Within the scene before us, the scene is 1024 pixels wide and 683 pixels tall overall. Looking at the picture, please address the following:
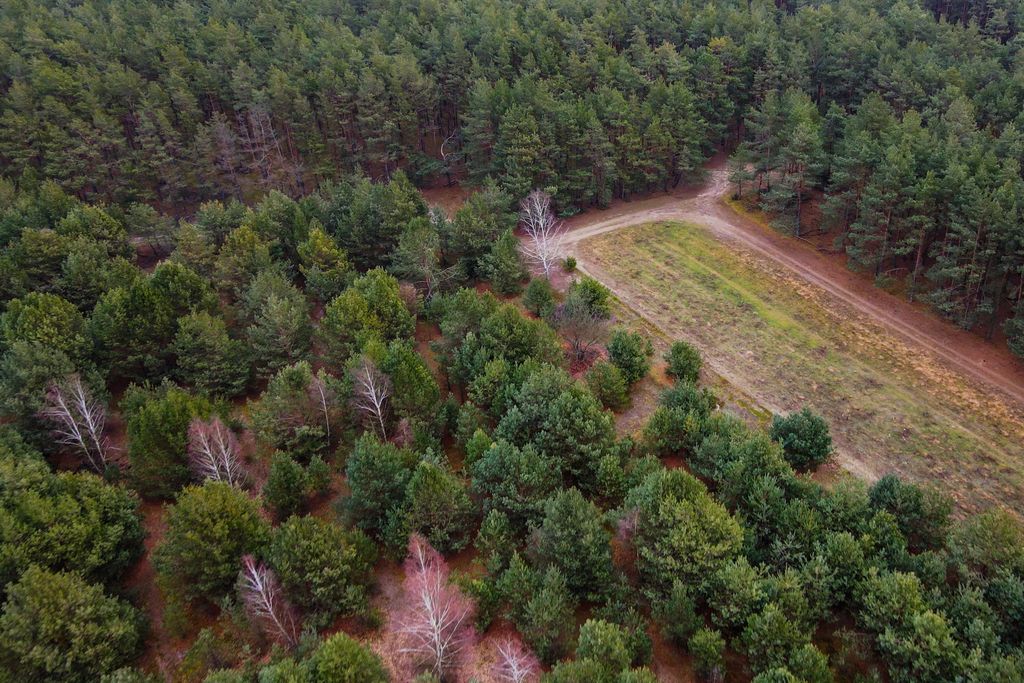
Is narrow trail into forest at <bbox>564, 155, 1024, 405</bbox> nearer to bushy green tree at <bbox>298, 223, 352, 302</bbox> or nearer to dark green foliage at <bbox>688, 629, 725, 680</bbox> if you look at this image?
bushy green tree at <bbox>298, 223, 352, 302</bbox>

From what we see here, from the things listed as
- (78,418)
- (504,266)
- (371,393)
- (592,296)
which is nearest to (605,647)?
(371,393)

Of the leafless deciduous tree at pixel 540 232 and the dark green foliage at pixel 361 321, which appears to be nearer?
the dark green foliage at pixel 361 321

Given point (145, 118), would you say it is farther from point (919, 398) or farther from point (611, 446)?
point (919, 398)

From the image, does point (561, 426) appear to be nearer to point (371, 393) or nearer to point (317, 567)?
point (371, 393)

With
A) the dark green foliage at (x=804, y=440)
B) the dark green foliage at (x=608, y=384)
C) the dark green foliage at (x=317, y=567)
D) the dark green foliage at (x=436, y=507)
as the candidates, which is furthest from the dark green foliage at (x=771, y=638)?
the dark green foliage at (x=608, y=384)

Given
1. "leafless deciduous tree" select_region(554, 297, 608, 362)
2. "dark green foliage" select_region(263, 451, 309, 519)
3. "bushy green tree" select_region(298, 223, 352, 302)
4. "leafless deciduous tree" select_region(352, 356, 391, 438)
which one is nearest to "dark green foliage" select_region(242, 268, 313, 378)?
"bushy green tree" select_region(298, 223, 352, 302)

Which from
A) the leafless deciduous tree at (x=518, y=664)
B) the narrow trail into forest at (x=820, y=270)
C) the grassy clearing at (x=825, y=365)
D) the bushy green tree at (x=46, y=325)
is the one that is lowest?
the grassy clearing at (x=825, y=365)

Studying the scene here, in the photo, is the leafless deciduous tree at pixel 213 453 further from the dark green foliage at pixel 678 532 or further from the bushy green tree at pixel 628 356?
the bushy green tree at pixel 628 356

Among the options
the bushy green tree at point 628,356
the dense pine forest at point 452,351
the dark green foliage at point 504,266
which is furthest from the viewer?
the dark green foliage at point 504,266
